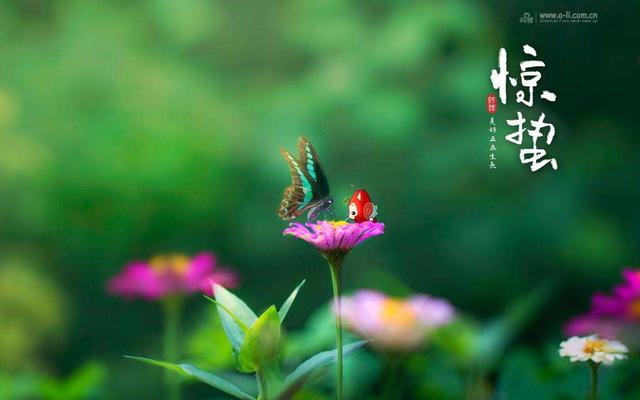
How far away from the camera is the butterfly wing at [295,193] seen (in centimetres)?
158

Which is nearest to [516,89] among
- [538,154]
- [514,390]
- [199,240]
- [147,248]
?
[538,154]

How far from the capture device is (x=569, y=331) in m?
1.75

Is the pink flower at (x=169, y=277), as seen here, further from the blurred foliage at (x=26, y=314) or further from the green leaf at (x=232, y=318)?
the green leaf at (x=232, y=318)

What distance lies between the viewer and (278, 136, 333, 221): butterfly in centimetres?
156

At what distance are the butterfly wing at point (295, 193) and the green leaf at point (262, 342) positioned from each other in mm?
501

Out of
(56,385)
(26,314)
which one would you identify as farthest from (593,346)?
(26,314)

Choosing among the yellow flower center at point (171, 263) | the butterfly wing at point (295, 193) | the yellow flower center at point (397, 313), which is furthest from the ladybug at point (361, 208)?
the yellow flower center at point (171, 263)

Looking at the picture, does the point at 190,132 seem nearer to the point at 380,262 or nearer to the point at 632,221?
the point at 380,262

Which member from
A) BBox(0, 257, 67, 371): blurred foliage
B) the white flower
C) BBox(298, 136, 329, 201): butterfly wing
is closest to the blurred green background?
BBox(0, 257, 67, 371): blurred foliage

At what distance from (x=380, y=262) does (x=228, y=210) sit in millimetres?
345

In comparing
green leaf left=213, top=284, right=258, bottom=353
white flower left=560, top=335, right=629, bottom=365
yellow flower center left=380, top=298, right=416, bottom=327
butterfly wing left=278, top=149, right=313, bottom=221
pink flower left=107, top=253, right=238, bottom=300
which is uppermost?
butterfly wing left=278, top=149, right=313, bottom=221

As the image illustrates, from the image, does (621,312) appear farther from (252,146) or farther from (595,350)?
(252,146)

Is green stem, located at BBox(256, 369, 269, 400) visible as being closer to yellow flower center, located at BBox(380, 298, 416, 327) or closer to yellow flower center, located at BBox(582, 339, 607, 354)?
yellow flower center, located at BBox(380, 298, 416, 327)

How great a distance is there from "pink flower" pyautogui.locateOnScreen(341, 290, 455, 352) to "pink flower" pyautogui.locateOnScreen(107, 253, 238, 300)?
30 centimetres
